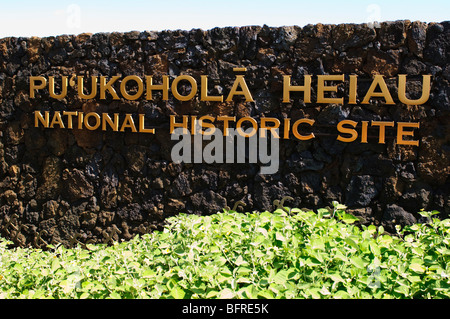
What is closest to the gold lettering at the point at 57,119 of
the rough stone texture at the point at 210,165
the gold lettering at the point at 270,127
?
the rough stone texture at the point at 210,165

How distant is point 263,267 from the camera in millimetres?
2566

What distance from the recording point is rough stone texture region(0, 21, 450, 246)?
15.3 feet

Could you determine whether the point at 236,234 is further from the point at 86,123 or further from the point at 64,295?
the point at 86,123

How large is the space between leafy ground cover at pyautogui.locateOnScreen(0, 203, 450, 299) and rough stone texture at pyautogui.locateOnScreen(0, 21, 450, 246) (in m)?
1.69

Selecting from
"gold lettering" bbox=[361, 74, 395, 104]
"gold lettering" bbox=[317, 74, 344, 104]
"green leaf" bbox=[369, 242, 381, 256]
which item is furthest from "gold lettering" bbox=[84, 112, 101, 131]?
"green leaf" bbox=[369, 242, 381, 256]

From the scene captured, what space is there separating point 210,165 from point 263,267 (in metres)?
2.77

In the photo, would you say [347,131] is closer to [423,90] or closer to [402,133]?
[402,133]

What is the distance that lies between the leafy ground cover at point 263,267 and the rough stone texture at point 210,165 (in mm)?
1691

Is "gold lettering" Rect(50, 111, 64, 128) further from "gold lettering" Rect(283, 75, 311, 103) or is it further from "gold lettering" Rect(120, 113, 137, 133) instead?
"gold lettering" Rect(283, 75, 311, 103)

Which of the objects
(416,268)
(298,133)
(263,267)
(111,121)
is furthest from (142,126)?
(416,268)

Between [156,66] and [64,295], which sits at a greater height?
[156,66]
